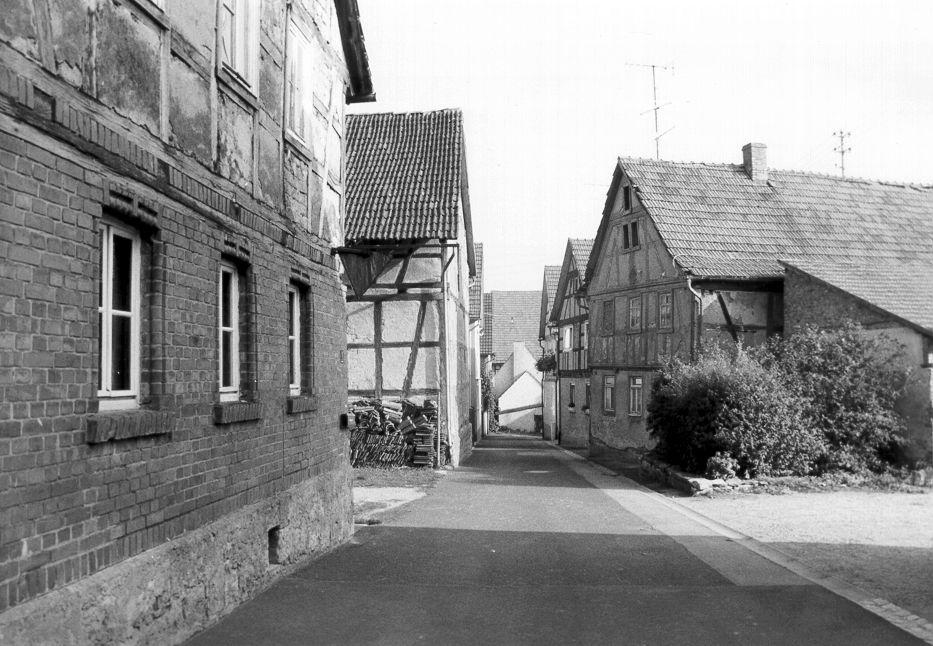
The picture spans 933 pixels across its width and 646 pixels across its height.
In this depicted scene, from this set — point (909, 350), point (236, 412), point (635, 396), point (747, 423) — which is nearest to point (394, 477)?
point (747, 423)

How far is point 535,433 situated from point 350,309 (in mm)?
31674

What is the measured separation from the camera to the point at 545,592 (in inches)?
332

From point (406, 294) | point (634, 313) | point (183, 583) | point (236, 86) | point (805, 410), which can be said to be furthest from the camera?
point (634, 313)

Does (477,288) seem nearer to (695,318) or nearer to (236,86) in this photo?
(695,318)

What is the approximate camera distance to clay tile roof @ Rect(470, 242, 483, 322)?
128 feet

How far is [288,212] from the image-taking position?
31.7 ft

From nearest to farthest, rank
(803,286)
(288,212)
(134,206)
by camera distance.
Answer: (134,206), (288,212), (803,286)

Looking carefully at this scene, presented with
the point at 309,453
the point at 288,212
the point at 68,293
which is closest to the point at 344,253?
the point at 288,212

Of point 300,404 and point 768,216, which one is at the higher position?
point 768,216

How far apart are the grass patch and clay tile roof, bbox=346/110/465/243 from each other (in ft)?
18.4

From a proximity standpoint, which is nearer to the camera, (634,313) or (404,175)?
(404,175)

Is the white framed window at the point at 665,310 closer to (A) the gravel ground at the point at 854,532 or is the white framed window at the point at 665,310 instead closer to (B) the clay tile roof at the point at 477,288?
(A) the gravel ground at the point at 854,532

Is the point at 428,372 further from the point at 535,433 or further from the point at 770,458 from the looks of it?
the point at 535,433

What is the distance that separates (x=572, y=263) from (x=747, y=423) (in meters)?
21.4
